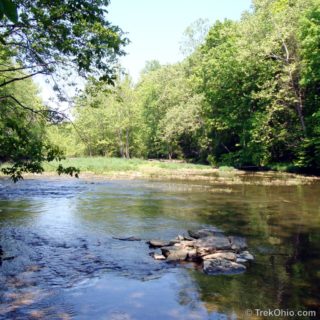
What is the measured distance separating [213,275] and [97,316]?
11.1 ft

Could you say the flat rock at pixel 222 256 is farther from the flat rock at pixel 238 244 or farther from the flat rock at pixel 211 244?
the flat rock at pixel 238 244

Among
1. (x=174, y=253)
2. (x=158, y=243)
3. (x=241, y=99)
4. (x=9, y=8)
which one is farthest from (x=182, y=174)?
(x=9, y=8)

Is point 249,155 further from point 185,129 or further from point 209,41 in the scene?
point 209,41

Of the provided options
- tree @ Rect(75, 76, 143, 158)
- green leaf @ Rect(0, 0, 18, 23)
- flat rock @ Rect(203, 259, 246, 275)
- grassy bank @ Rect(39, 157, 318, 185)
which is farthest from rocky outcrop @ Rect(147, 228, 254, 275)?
tree @ Rect(75, 76, 143, 158)

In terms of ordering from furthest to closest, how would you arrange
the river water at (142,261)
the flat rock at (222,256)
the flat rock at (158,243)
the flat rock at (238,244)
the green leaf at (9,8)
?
the flat rock at (158,243) < the flat rock at (238,244) < the flat rock at (222,256) < the river water at (142,261) < the green leaf at (9,8)

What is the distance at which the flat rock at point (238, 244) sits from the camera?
11524mm

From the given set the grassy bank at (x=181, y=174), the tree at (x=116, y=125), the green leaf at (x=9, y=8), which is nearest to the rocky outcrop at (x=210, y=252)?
the green leaf at (x=9, y=8)

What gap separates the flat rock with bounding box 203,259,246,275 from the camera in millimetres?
9828

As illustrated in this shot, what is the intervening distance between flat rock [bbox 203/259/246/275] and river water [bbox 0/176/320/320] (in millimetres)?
307

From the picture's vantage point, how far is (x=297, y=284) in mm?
8875

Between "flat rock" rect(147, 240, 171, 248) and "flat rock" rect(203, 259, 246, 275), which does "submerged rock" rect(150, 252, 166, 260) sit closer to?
"flat rock" rect(147, 240, 171, 248)

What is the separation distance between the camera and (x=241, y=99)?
1873 inches

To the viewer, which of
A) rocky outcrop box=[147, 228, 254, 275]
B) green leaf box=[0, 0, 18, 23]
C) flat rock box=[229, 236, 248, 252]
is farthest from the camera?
flat rock box=[229, 236, 248, 252]

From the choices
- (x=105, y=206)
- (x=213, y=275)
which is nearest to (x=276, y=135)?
(x=105, y=206)
